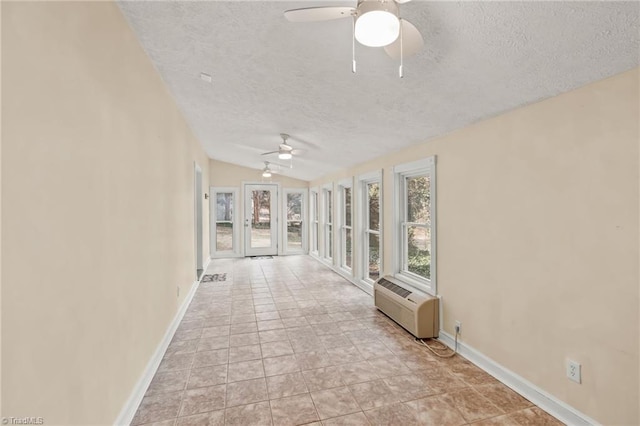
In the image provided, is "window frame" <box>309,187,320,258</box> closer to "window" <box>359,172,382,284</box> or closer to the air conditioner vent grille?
"window" <box>359,172,382,284</box>

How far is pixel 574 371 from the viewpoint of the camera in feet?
6.31

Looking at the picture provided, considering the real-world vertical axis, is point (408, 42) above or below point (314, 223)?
above

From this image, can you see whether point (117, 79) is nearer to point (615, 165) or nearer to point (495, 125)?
point (495, 125)

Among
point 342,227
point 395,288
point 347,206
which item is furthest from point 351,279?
point 395,288

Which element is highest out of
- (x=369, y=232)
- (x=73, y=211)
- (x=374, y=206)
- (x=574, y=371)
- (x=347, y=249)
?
(x=374, y=206)

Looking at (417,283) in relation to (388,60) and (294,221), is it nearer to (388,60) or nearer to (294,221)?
(388,60)

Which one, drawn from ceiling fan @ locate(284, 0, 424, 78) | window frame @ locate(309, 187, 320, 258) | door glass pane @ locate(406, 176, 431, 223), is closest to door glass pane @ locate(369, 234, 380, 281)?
door glass pane @ locate(406, 176, 431, 223)

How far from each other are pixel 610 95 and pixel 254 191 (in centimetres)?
748

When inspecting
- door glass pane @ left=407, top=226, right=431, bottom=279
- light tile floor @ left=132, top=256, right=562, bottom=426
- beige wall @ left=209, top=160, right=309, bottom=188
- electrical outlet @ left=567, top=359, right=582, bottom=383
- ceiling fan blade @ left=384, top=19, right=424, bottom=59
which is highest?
beige wall @ left=209, top=160, right=309, bottom=188

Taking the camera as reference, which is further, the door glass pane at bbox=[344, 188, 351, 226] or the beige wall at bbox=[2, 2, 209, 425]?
the door glass pane at bbox=[344, 188, 351, 226]

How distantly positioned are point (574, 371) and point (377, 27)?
232 cm

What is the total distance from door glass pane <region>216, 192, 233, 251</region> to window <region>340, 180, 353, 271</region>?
11.3ft

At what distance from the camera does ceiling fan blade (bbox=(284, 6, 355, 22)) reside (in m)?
1.25

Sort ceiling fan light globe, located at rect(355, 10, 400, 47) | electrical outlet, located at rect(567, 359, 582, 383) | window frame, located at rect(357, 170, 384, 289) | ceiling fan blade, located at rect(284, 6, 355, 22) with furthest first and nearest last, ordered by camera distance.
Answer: window frame, located at rect(357, 170, 384, 289) → electrical outlet, located at rect(567, 359, 582, 383) → ceiling fan blade, located at rect(284, 6, 355, 22) → ceiling fan light globe, located at rect(355, 10, 400, 47)
